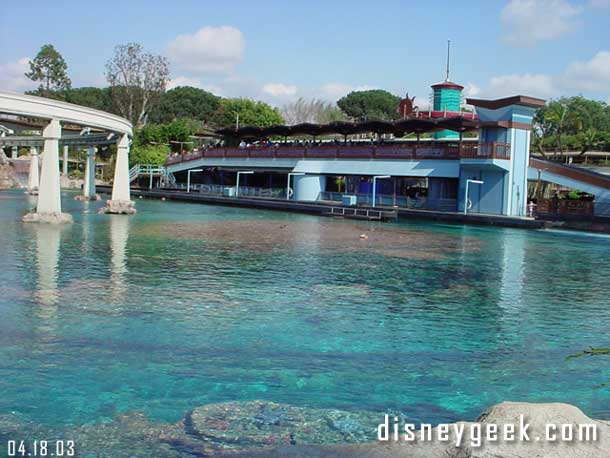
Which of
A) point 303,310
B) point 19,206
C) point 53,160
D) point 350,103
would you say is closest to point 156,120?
→ point 350,103

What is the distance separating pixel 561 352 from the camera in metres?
12.8

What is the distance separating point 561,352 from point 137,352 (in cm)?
780

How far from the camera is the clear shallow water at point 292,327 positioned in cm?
999

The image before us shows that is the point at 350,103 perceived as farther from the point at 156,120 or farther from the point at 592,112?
the point at 592,112

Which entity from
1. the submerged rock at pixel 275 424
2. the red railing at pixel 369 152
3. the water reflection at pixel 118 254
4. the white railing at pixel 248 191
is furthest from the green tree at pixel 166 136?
the submerged rock at pixel 275 424

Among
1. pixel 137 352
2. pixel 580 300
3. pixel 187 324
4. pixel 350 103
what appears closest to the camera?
pixel 137 352

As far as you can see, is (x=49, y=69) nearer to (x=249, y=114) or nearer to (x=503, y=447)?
(x=249, y=114)

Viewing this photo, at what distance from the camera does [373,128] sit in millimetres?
53594

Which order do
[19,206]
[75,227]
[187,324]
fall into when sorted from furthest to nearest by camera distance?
[19,206]
[75,227]
[187,324]

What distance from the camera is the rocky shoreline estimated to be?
6.45 meters

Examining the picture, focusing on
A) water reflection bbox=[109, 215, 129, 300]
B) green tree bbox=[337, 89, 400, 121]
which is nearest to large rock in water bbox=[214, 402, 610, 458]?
water reflection bbox=[109, 215, 129, 300]

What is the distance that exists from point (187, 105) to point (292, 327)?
323ft

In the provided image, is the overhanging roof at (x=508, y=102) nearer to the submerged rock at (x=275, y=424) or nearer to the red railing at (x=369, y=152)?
the red railing at (x=369, y=152)

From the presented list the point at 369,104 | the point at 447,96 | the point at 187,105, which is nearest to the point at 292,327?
the point at 447,96
